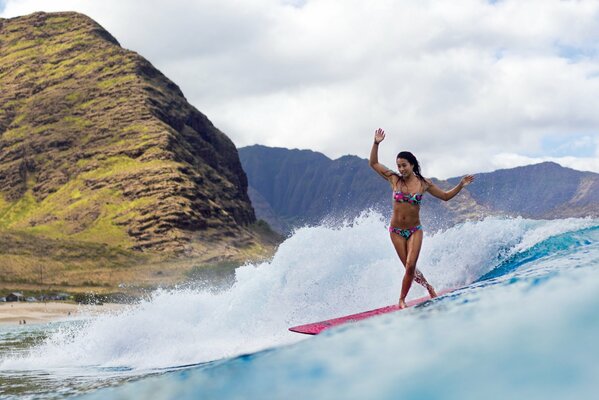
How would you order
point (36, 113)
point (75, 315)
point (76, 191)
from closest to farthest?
1. point (75, 315)
2. point (76, 191)
3. point (36, 113)

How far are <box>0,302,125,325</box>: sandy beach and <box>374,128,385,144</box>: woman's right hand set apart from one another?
160 feet

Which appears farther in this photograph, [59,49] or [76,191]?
[59,49]

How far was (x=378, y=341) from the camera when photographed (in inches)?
162

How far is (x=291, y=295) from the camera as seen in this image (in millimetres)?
11836

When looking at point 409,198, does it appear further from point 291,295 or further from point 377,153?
point 291,295

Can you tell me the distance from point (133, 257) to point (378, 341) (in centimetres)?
11295

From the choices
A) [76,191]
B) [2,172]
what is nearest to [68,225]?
[76,191]

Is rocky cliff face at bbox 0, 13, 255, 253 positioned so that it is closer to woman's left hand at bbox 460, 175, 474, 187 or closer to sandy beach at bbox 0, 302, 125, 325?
sandy beach at bbox 0, 302, 125, 325

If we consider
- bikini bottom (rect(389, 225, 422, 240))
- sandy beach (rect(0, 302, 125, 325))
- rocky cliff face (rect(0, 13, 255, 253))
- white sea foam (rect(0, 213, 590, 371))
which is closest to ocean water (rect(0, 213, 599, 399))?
white sea foam (rect(0, 213, 590, 371))

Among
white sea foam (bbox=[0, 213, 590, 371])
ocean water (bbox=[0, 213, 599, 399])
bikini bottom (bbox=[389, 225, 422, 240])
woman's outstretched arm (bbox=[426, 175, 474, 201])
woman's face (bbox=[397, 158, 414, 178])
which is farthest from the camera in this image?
white sea foam (bbox=[0, 213, 590, 371])

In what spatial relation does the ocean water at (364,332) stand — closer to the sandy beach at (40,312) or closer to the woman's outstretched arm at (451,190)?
the woman's outstretched arm at (451,190)

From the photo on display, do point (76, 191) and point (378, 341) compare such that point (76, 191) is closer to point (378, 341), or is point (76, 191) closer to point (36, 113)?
point (36, 113)

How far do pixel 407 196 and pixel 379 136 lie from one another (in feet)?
3.22

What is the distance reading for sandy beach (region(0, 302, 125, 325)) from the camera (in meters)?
53.6
